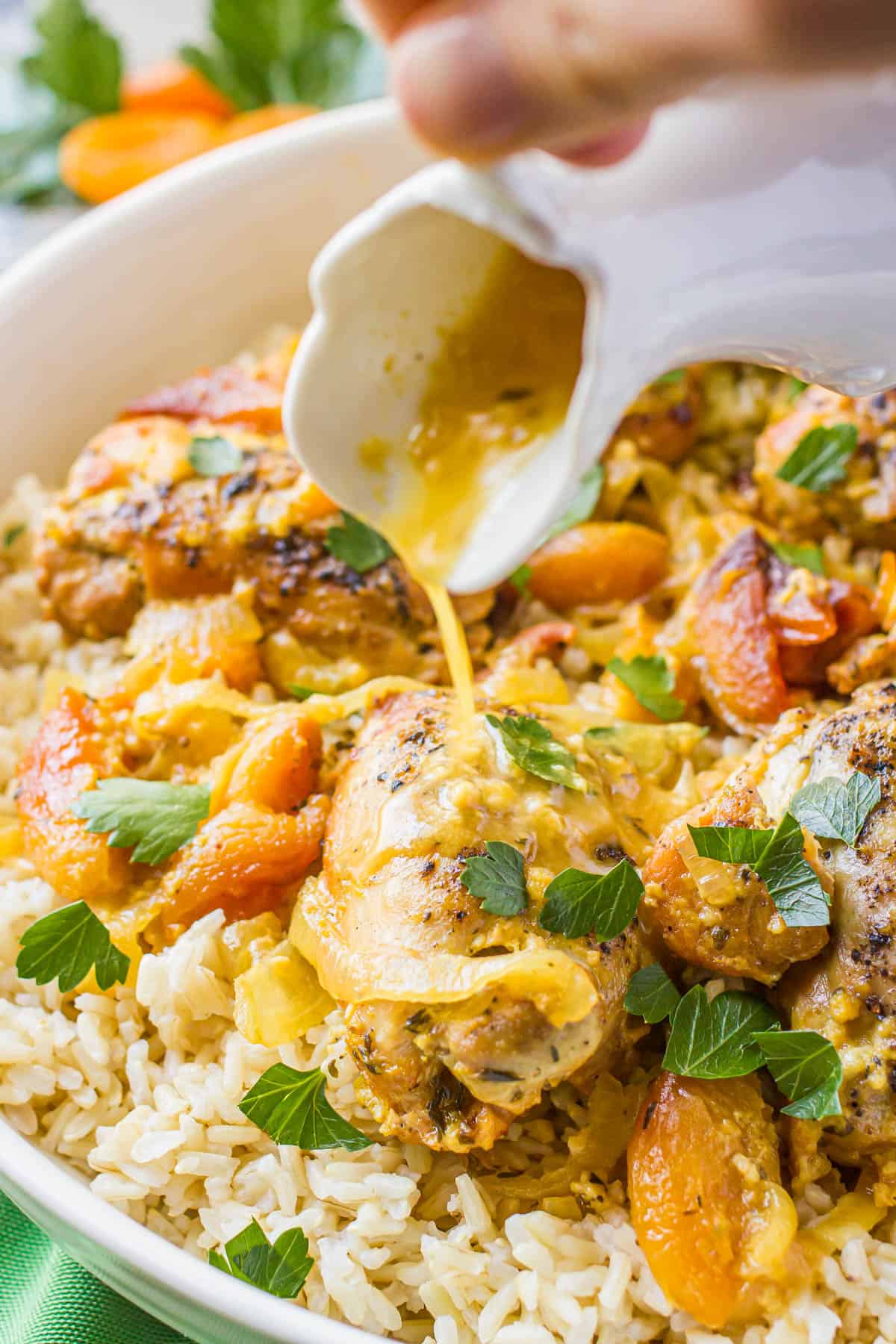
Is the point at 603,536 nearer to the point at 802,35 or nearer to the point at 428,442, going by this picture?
the point at 428,442

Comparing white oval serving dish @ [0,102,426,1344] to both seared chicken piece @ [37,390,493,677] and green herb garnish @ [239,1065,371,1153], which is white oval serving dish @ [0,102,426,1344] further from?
green herb garnish @ [239,1065,371,1153]

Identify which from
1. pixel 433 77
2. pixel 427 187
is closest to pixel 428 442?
pixel 427 187

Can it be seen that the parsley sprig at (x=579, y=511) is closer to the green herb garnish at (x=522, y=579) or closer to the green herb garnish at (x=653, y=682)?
the green herb garnish at (x=522, y=579)

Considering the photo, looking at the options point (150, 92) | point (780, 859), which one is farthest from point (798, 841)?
point (150, 92)

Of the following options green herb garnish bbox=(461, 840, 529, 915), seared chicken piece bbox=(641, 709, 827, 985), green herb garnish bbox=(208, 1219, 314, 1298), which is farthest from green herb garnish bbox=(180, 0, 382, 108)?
green herb garnish bbox=(208, 1219, 314, 1298)

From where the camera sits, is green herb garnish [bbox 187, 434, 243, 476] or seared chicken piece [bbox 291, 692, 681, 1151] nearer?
seared chicken piece [bbox 291, 692, 681, 1151]

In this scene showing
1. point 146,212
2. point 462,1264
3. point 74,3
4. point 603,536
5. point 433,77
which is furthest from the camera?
point 74,3

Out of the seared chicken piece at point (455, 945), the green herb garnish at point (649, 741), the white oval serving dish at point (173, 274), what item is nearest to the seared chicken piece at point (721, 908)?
the seared chicken piece at point (455, 945)

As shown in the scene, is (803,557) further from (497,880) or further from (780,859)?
(497,880)
